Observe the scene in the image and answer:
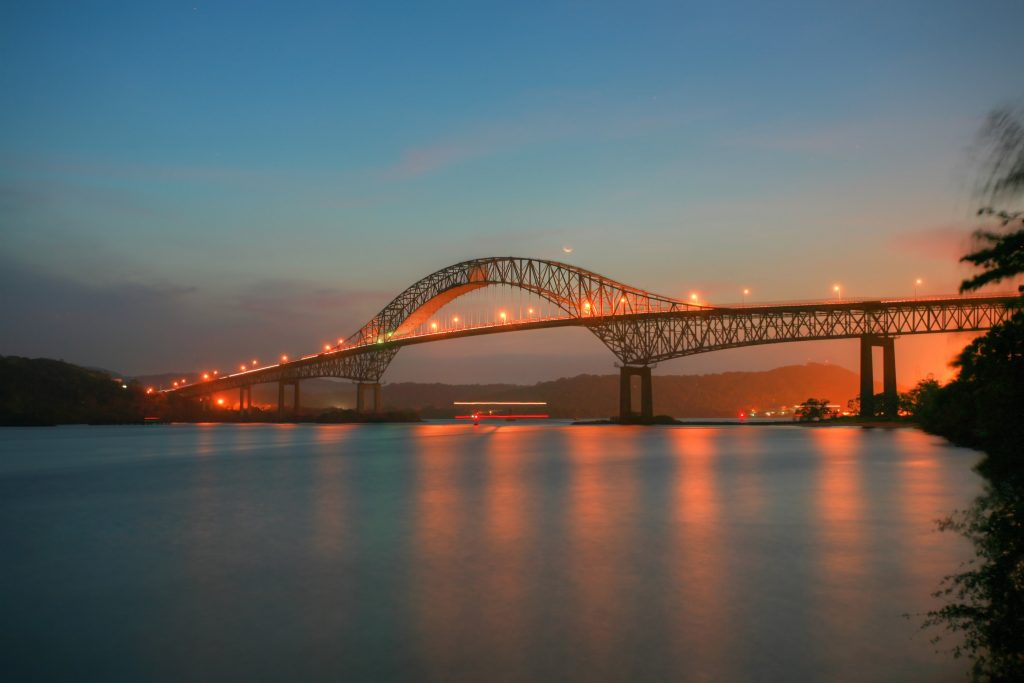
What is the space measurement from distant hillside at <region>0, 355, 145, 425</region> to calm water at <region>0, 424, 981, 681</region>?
91.3 m

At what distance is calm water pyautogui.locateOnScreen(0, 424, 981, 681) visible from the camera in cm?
654

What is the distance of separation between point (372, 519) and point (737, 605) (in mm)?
9133

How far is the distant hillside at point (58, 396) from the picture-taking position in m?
101

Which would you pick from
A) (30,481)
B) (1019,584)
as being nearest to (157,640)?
(1019,584)

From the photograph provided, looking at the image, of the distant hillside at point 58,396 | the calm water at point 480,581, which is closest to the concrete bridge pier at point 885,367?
the calm water at point 480,581

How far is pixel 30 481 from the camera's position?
26422 mm

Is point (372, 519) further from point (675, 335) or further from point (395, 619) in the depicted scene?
point (675, 335)

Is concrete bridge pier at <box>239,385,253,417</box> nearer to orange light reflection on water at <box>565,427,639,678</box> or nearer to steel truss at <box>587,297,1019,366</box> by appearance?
steel truss at <box>587,297,1019,366</box>

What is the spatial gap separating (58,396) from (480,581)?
114479mm

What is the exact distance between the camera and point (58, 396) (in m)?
108

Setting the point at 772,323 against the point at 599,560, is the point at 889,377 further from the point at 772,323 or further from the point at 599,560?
the point at 599,560

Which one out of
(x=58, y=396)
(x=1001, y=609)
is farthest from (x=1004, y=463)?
(x=58, y=396)

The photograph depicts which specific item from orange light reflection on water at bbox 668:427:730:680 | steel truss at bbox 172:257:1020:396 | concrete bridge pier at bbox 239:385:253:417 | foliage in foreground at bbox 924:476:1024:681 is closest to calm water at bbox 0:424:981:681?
orange light reflection on water at bbox 668:427:730:680

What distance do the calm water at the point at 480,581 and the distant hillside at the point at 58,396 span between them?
300 feet
